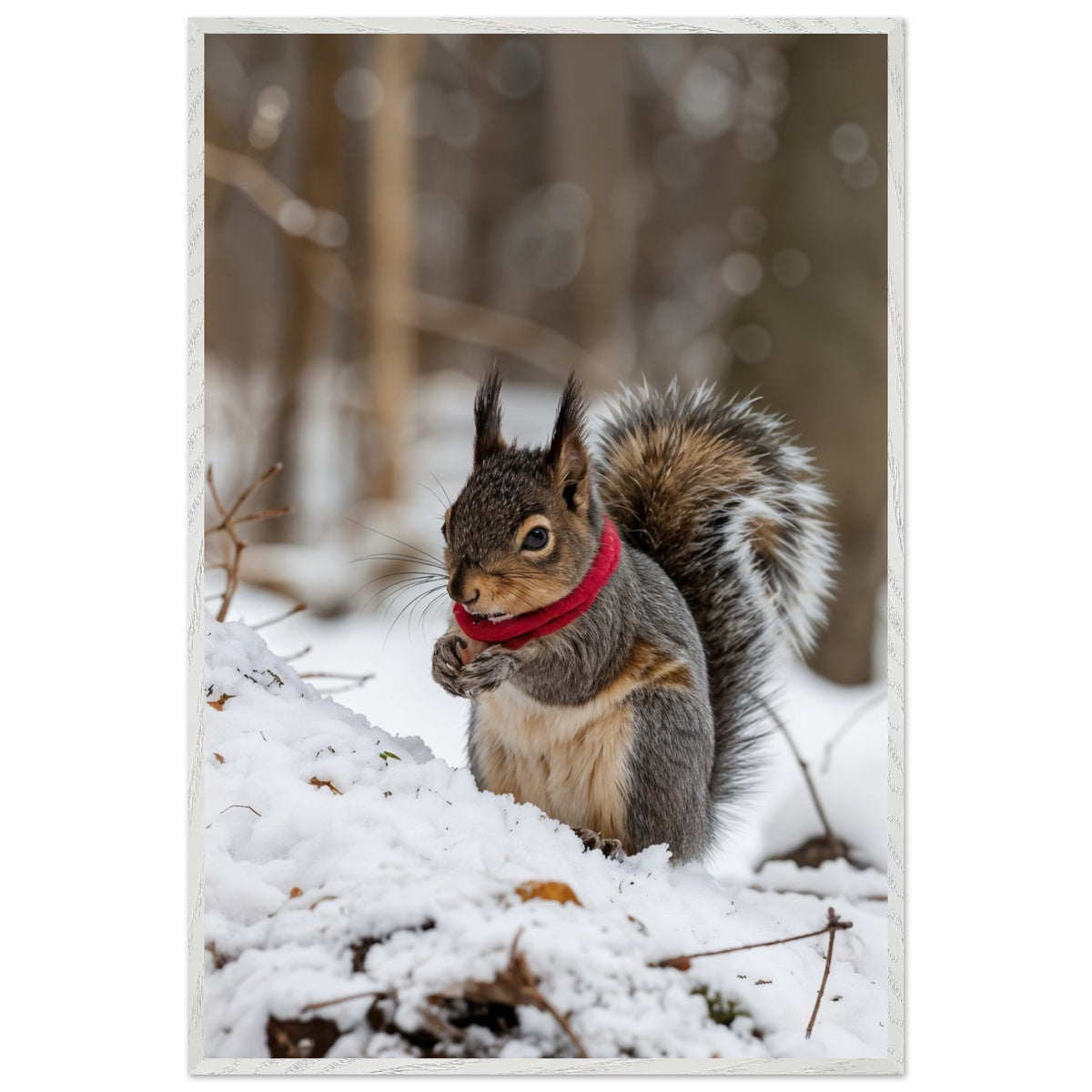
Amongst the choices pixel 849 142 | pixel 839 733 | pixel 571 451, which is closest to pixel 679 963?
pixel 571 451

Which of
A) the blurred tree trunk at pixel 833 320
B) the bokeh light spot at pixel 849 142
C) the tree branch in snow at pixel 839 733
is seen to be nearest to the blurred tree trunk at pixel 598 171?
the blurred tree trunk at pixel 833 320

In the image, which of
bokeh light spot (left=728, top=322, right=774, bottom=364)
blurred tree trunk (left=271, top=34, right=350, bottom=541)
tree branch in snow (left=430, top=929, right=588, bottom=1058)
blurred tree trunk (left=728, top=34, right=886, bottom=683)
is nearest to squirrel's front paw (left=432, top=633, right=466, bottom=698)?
tree branch in snow (left=430, top=929, right=588, bottom=1058)

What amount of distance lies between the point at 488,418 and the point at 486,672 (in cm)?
29

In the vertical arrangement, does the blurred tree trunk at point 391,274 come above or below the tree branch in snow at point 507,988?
above

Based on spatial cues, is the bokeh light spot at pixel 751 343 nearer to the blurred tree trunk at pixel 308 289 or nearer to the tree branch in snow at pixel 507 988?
the blurred tree trunk at pixel 308 289

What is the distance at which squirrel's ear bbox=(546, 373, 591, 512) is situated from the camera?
120 cm

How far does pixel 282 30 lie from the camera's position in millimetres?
1391

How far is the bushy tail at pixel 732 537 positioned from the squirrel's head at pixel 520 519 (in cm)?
25

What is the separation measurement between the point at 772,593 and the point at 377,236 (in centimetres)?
145

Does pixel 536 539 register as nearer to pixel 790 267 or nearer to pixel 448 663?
pixel 448 663

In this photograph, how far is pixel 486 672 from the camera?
1189 millimetres

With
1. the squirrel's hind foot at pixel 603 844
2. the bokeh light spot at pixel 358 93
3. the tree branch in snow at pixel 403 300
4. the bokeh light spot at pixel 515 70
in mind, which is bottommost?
the squirrel's hind foot at pixel 603 844

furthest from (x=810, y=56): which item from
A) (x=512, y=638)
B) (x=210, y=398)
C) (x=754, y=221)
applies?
(x=512, y=638)

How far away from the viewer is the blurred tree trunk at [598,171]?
97.0 inches
